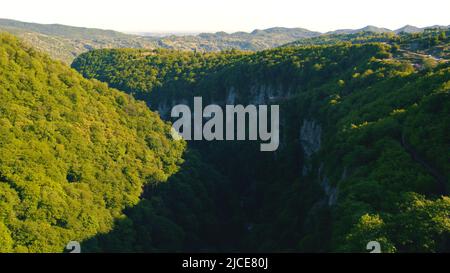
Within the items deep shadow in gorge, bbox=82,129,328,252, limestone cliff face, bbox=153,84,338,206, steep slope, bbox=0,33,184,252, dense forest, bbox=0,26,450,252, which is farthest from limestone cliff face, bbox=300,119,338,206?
steep slope, bbox=0,33,184,252

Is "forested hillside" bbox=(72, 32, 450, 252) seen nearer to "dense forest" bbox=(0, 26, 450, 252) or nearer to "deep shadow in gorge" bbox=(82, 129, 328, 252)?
"dense forest" bbox=(0, 26, 450, 252)

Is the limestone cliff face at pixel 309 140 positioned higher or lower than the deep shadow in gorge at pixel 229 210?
higher

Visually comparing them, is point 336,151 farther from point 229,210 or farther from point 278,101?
point 278,101

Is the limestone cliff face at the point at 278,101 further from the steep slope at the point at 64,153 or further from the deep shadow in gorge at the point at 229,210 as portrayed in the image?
the steep slope at the point at 64,153

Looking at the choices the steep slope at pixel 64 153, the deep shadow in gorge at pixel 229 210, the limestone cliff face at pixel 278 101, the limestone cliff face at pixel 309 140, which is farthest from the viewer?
the limestone cliff face at pixel 309 140

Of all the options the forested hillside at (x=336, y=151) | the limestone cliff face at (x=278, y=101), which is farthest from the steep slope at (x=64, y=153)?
the limestone cliff face at (x=278, y=101)

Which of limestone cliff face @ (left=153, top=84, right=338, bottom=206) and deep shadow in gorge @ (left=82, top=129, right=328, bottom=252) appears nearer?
limestone cliff face @ (left=153, top=84, right=338, bottom=206)
